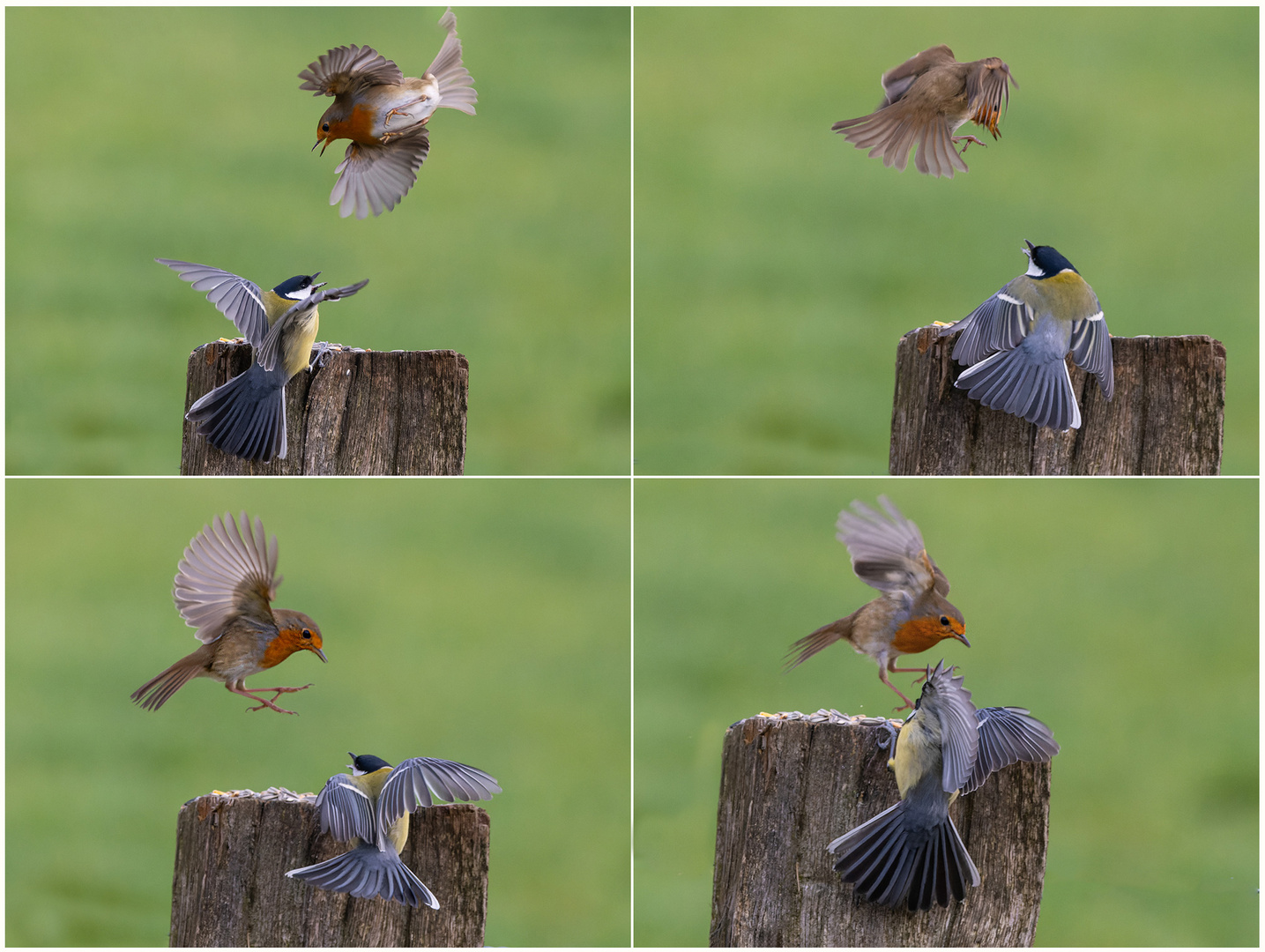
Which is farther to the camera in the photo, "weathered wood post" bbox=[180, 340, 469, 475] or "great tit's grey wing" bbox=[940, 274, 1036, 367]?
"weathered wood post" bbox=[180, 340, 469, 475]

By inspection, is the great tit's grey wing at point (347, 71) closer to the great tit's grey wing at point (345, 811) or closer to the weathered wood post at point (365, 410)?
the weathered wood post at point (365, 410)

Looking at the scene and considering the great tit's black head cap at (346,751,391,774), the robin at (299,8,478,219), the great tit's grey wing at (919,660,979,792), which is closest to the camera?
the great tit's grey wing at (919,660,979,792)

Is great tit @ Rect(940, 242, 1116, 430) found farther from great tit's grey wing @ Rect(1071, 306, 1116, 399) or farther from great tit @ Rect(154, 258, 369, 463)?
great tit @ Rect(154, 258, 369, 463)

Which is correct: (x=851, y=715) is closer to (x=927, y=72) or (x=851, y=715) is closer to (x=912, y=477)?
(x=912, y=477)

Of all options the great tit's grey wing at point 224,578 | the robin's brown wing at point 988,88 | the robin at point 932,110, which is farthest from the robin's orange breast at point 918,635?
the great tit's grey wing at point 224,578

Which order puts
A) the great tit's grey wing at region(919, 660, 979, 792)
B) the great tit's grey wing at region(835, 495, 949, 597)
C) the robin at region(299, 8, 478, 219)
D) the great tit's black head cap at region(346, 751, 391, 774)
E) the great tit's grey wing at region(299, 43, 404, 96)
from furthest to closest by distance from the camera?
the robin at region(299, 8, 478, 219) → the great tit's grey wing at region(299, 43, 404, 96) → the great tit's grey wing at region(835, 495, 949, 597) → the great tit's black head cap at region(346, 751, 391, 774) → the great tit's grey wing at region(919, 660, 979, 792)

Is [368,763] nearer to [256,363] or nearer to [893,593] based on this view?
[256,363]

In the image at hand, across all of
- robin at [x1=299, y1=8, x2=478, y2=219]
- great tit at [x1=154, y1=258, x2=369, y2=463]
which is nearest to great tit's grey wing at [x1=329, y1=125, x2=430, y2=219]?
robin at [x1=299, y1=8, x2=478, y2=219]

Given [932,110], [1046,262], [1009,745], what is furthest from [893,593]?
[932,110]

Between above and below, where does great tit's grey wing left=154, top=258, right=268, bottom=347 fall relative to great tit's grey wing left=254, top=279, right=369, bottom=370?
above

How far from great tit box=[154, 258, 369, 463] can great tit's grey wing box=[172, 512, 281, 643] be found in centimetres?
20

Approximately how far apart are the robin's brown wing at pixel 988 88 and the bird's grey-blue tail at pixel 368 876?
96.0 inches

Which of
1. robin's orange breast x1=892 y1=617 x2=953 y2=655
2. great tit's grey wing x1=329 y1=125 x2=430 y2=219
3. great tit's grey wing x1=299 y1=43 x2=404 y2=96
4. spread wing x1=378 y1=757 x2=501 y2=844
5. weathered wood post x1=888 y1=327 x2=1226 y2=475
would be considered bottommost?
spread wing x1=378 y1=757 x2=501 y2=844

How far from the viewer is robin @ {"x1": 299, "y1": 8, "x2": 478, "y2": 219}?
308cm
